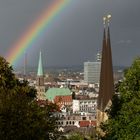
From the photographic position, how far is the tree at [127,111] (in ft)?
75.6

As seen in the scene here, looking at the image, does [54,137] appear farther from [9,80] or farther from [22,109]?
[9,80]

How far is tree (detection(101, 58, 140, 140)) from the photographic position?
2305 centimetres

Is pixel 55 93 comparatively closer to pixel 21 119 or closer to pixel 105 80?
pixel 105 80

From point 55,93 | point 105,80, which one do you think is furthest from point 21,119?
point 55,93

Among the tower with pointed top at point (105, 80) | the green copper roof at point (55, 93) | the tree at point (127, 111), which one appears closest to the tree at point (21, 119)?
the tree at point (127, 111)

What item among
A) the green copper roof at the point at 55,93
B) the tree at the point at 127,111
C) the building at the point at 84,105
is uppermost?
the tree at the point at 127,111

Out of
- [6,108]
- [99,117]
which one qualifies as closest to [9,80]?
[6,108]

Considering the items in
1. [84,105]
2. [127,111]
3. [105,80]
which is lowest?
[84,105]

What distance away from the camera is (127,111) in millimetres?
23844

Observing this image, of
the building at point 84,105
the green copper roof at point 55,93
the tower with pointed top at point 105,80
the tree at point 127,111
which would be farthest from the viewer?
the building at point 84,105

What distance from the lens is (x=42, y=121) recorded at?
61.6 ft

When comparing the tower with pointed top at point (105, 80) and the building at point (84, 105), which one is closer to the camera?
the tower with pointed top at point (105, 80)

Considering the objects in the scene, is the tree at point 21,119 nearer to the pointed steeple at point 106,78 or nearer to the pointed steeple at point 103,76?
the pointed steeple at point 106,78

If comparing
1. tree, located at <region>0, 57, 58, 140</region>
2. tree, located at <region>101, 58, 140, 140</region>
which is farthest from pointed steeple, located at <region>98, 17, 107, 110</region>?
tree, located at <region>0, 57, 58, 140</region>
